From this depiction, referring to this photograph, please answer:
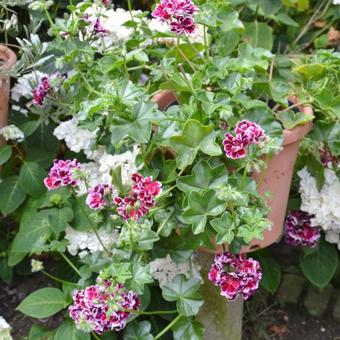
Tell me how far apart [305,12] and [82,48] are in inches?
42.8

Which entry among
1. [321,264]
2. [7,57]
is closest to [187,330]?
[321,264]

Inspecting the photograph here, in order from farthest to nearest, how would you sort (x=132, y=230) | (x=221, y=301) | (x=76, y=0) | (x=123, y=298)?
(x=76, y=0)
(x=221, y=301)
(x=123, y=298)
(x=132, y=230)

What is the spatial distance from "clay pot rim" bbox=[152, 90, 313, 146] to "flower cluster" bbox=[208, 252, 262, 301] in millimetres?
284

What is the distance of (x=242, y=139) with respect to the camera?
55.6 inches

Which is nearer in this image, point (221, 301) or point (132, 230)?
point (132, 230)

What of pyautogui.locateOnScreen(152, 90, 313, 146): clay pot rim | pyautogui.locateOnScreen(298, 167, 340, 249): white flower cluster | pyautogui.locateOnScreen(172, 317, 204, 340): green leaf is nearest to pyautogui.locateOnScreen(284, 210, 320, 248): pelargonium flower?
pyautogui.locateOnScreen(298, 167, 340, 249): white flower cluster

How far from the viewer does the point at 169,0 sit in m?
1.44

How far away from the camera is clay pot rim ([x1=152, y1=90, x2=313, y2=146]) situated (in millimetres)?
1631

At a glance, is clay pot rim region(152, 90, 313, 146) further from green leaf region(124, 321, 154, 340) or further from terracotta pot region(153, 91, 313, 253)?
green leaf region(124, 321, 154, 340)

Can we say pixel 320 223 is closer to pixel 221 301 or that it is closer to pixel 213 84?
Result: pixel 221 301

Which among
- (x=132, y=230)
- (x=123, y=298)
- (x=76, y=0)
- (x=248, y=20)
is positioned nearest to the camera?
(x=132, y=230)

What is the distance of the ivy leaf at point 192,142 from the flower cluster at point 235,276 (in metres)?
0.23

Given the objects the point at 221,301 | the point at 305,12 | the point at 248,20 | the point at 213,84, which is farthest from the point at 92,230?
the point at 305,12

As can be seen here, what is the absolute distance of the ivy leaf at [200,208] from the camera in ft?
4.77
